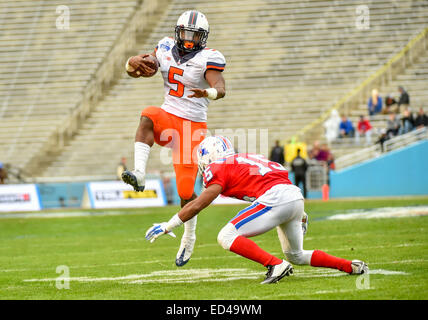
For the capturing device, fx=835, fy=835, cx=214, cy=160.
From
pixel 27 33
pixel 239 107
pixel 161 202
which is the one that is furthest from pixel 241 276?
pixel 27 33

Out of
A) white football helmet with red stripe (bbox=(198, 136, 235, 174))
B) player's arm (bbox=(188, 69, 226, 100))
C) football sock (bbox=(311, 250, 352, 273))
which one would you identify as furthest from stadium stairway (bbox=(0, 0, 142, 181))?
football sock (bbox=(311, 250, 352, 273))

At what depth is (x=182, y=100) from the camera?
8.76 meters

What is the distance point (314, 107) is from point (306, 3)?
453 centimetres

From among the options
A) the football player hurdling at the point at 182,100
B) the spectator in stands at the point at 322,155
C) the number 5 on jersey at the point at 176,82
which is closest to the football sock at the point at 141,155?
the football player hurdling at the point at 182,100

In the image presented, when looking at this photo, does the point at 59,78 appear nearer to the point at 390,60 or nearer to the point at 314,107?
the point at 314,107

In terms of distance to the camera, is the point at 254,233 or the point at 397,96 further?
the point at 397,96

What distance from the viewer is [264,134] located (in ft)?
82.1

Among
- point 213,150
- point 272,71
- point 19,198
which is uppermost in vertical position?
point 272,71

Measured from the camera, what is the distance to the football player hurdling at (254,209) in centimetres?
681

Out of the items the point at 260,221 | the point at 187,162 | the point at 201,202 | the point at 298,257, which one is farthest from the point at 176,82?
the point at 298,257

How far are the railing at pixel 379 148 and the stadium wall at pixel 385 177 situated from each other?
0.32 meters

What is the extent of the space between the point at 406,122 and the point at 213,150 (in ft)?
54.0

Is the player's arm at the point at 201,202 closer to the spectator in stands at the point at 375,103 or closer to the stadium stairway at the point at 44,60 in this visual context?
the spectator in stands at the point at 375,103

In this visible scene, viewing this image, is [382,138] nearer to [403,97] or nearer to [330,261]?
[403,97]
